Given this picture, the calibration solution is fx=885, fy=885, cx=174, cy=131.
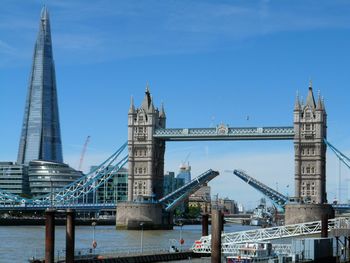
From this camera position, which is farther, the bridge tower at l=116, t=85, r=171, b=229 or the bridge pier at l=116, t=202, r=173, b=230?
the bridge tower at l=116, t=85, r=171, b=229

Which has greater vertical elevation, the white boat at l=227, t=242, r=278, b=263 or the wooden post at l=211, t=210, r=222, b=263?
the wooden post at l=211, t=210, r=222, b=263

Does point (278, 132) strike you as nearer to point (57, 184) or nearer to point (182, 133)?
point (182, 133)

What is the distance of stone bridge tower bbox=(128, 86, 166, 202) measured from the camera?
126 metres

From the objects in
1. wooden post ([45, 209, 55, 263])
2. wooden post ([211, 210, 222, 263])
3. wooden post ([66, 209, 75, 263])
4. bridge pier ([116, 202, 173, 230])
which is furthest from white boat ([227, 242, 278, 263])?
bridge pier ([116, 202, 173, 230])

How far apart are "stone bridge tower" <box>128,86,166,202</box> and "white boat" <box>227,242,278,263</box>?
238 feet

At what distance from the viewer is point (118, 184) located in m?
191

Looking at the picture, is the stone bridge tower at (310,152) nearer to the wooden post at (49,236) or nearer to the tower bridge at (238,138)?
the tower bridge at (238,138)

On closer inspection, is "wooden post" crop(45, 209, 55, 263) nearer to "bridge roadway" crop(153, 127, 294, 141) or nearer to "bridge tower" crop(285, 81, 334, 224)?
"bridge roadway" crop(153, 127, 294, 141)

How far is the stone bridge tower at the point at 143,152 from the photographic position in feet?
413

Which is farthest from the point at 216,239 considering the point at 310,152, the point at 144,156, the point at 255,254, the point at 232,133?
the point at 144,156

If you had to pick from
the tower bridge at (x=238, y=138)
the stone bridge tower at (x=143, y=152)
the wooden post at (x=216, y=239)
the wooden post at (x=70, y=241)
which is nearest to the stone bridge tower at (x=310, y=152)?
the tower bridge at (x=238, y=138)

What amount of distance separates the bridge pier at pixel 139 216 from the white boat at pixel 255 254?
65644mm

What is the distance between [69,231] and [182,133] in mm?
78990

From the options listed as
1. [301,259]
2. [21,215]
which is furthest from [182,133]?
[301,259]
